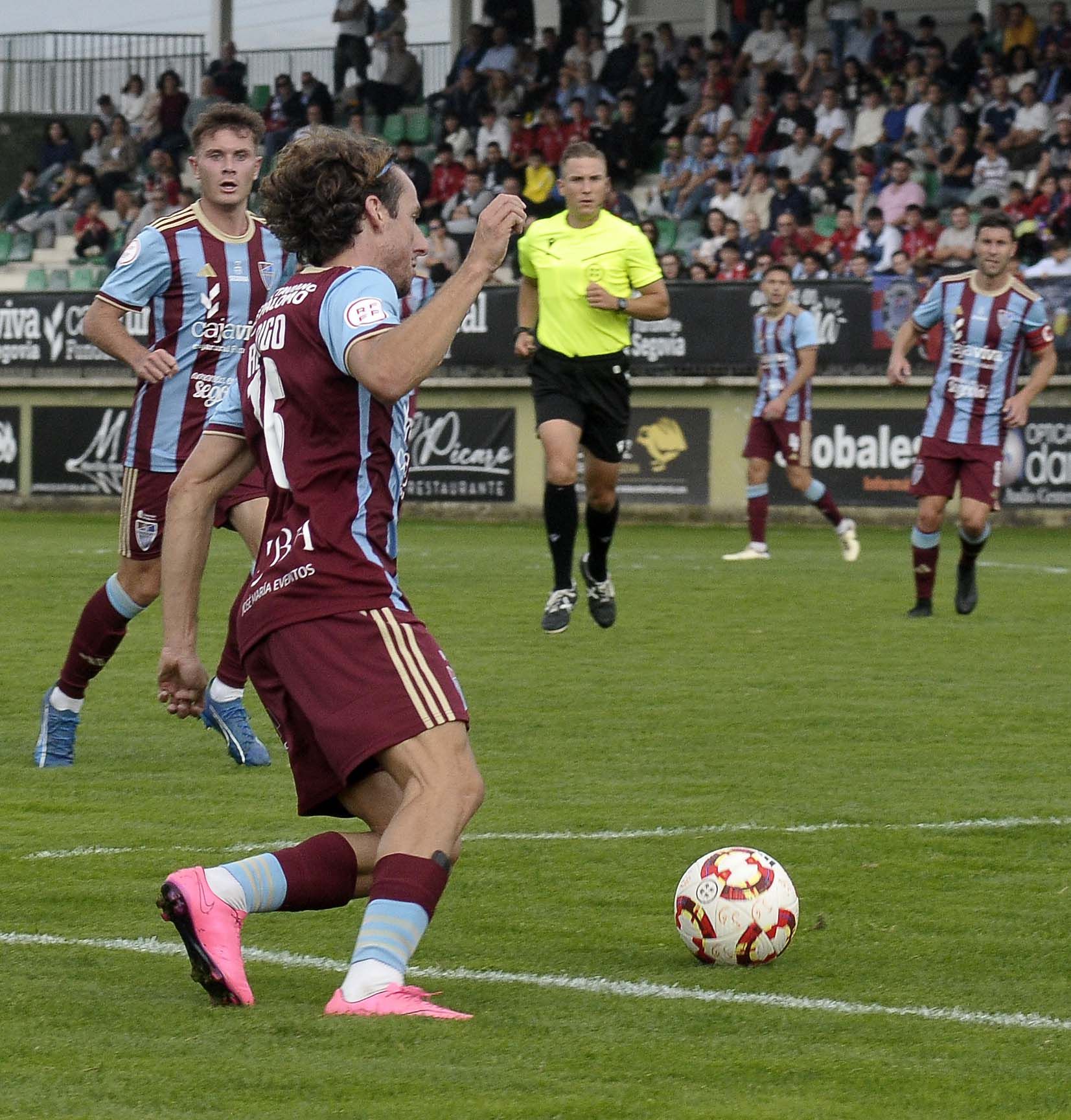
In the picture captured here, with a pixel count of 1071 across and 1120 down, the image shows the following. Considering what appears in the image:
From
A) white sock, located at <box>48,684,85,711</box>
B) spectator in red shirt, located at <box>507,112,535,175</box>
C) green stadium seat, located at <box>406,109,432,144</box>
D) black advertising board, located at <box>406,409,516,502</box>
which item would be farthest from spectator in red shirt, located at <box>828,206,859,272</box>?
white sock, located at <box>48,684,85,711</box>

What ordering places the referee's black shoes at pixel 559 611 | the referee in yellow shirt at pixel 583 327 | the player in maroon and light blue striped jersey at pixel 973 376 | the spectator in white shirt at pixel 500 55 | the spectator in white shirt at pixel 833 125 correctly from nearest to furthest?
the referee in yellow shirt at pixel 583 327 → the referee's black shoes at pixel 559 611 → the player in maroon and light blue striped jersey at pixel 973 376 → the spectator in white shirt at pixel 833 125 → the spectator in white shirt at pixel 500 55

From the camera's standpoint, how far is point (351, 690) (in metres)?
3.87

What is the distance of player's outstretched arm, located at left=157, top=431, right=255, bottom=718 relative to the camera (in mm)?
4320

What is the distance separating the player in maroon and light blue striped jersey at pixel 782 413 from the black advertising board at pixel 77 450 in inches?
349

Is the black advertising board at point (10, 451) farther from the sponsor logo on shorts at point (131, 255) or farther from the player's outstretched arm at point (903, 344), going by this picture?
the sponsor logo on shorts at point (131, 255)

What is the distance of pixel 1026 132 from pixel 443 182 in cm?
766

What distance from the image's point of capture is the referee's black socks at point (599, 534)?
1098 cm

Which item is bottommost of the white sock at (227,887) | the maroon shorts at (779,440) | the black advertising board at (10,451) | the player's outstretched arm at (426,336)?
the black advertising board at (10,451)

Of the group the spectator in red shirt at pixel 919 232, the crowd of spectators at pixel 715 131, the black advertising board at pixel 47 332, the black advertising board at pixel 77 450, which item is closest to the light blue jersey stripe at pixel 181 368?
the crowd of spectators at pixel 715 131

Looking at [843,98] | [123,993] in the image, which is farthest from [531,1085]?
[843,98]

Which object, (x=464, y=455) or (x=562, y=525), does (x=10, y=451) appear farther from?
(x=562, y=525)

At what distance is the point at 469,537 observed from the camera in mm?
19328

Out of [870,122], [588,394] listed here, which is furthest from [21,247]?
[588,394]

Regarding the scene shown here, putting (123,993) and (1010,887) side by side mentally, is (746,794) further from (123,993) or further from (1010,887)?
(123,993)
